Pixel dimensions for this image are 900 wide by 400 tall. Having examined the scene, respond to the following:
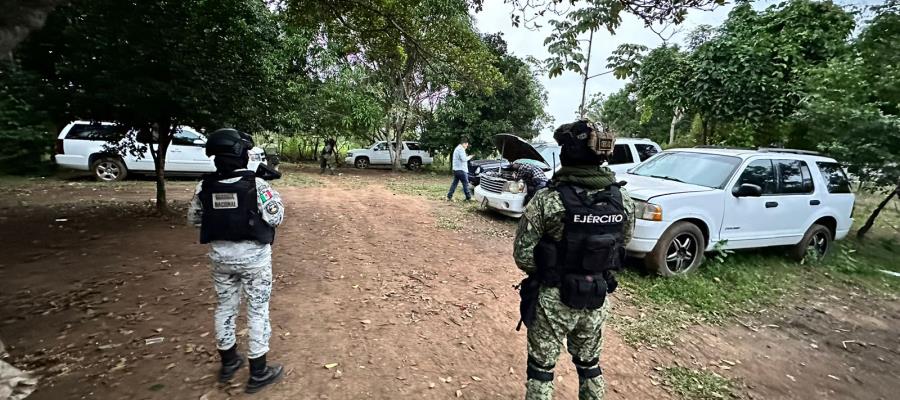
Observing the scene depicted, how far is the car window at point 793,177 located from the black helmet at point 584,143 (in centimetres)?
515

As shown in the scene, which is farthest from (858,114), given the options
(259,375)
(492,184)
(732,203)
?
(259,375)

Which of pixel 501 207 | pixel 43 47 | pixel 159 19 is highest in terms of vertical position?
pixel 159 19

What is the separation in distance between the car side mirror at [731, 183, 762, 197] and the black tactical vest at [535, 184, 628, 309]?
4018mm

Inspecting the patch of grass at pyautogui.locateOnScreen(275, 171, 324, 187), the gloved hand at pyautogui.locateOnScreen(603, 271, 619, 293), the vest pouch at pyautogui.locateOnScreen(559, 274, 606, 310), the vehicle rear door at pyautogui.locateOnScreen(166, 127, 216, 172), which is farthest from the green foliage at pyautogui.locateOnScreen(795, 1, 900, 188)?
the vehicle rear door at pyautogui.locateOnScreen(166, 127, 216, 172)

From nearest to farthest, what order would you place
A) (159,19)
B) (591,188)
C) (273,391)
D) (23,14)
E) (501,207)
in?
(591,188) → (23,14) → (273,391) → (159,19) → (501,207)

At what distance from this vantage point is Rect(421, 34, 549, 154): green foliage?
1812cm

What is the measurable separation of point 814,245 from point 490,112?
532 inches

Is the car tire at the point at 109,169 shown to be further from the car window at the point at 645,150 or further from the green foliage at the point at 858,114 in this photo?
the green foliage at the point at 858,114

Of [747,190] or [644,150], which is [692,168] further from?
[644,150]

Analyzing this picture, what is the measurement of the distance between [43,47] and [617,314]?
823 cm

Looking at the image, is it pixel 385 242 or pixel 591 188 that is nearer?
pixel 591 188

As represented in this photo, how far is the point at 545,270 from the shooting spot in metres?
2.31

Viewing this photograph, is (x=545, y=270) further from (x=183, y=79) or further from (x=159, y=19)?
(x=159, y=19)

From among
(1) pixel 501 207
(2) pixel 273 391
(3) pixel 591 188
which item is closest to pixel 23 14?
(2) pixel 273 391
